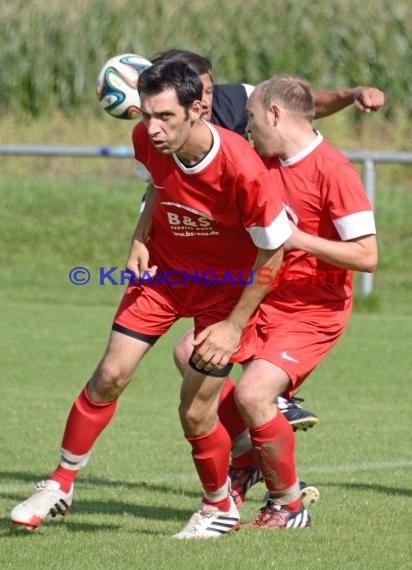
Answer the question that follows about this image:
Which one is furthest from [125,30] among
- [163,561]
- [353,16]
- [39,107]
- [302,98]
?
[163,561]

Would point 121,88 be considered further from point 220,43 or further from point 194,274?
point 220,43

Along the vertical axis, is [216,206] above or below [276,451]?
above

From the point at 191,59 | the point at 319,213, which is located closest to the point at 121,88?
the point at 191,59

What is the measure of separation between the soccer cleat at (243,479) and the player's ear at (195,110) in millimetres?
1987

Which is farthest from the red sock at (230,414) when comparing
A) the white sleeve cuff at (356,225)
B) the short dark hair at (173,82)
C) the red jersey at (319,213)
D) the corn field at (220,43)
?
the corn field at (220,43)

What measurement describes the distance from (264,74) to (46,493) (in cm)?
1465

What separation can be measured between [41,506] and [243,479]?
132cm

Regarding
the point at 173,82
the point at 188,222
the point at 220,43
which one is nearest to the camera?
the point at 173,82

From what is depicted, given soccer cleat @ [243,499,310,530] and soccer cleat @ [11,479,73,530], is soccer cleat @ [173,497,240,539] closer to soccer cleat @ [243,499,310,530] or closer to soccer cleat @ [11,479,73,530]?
soccer cleat @ [243,499,310,530]

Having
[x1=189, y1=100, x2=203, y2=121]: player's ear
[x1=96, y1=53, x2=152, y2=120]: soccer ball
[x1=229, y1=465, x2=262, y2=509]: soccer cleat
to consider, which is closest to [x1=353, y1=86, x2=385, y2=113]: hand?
[x1=96, y1=53, x2=152, y2=120]: soccer ball

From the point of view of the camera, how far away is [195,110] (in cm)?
507

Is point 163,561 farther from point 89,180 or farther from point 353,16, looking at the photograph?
point 353,16

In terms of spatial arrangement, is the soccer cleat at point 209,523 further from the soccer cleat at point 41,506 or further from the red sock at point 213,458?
the soccer cleat at point 41,506

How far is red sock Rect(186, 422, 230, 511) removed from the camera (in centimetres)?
553
